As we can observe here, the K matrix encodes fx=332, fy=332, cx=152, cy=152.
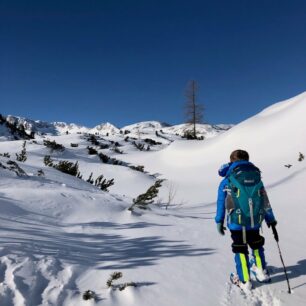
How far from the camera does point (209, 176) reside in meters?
14.3

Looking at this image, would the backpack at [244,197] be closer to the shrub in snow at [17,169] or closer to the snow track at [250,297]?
Answer: the snow track at [250,297]

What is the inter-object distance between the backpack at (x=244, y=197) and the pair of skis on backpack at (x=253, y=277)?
485 millimetres

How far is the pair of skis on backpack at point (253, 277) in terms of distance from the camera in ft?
10.1

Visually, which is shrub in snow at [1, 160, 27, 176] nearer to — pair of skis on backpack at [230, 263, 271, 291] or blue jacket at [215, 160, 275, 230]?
blue jacket at [215, 160, 275, 230]

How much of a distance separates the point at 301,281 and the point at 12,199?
3943 mm

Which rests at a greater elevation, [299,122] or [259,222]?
[299,122]

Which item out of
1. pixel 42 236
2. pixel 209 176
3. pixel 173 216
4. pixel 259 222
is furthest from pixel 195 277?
pixel 209 176

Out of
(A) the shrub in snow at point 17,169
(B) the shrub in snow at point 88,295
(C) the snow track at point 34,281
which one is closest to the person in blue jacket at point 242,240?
(B) the shrub in snow at point 88,295

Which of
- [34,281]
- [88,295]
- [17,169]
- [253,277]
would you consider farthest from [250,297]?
[17,169]

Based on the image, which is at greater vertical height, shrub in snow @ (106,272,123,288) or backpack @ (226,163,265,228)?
backpack @ (226,163,265,228)

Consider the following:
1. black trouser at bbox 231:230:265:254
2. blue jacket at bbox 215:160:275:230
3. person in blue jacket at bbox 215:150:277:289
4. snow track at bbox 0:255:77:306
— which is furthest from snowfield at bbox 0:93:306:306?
blue jacket at bbox 215:160:275:230

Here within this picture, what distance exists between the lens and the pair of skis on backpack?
307 cm

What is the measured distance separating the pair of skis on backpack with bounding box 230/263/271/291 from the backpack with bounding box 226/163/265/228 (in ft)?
1.59

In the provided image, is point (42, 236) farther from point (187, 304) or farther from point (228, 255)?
point (228, 255)
